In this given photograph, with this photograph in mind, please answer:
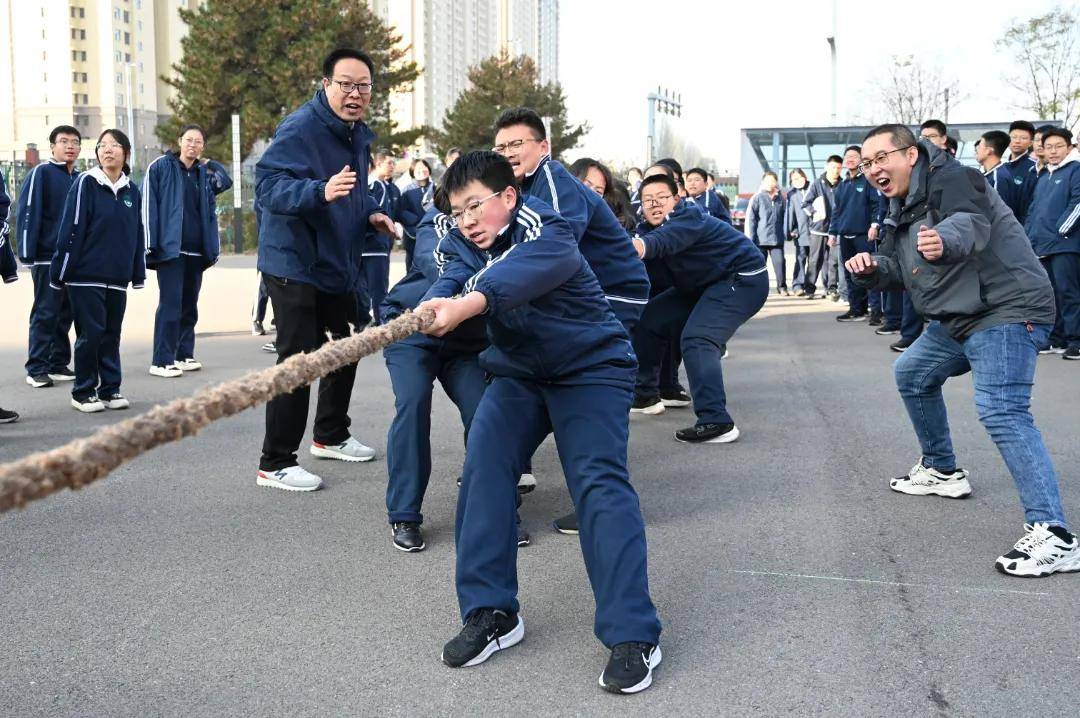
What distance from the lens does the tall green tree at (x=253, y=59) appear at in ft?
108

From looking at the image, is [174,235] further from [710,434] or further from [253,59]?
[253,59]

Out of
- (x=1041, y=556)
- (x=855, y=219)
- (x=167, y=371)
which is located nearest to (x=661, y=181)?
(x=1041, y=556)

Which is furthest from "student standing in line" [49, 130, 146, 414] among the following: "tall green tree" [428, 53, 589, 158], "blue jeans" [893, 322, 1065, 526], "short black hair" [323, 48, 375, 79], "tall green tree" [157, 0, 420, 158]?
"tall green tree" [428, 53, 589, 158]

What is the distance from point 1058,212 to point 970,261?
648 centimetres

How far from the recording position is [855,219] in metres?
14.3

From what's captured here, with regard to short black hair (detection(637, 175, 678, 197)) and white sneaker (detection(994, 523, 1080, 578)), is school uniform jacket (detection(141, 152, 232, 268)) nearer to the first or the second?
short black hair (detection(637, 175, 678, 197))

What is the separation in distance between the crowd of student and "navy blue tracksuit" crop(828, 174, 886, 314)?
3.53 meters

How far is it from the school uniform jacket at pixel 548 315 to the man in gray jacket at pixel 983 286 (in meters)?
1.48

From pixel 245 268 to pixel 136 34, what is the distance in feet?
226

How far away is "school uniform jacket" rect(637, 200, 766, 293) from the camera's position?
7.34 meters

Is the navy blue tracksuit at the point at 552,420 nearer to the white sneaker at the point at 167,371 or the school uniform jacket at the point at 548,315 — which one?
the school uniform jacket at the point at 548,315

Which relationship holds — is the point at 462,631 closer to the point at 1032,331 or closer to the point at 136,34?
the point at 1032,331

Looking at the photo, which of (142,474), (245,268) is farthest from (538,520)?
(245,268)

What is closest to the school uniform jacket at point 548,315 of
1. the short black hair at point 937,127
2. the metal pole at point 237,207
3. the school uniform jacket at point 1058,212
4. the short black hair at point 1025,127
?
the school uniform jacket at point 1058,212
